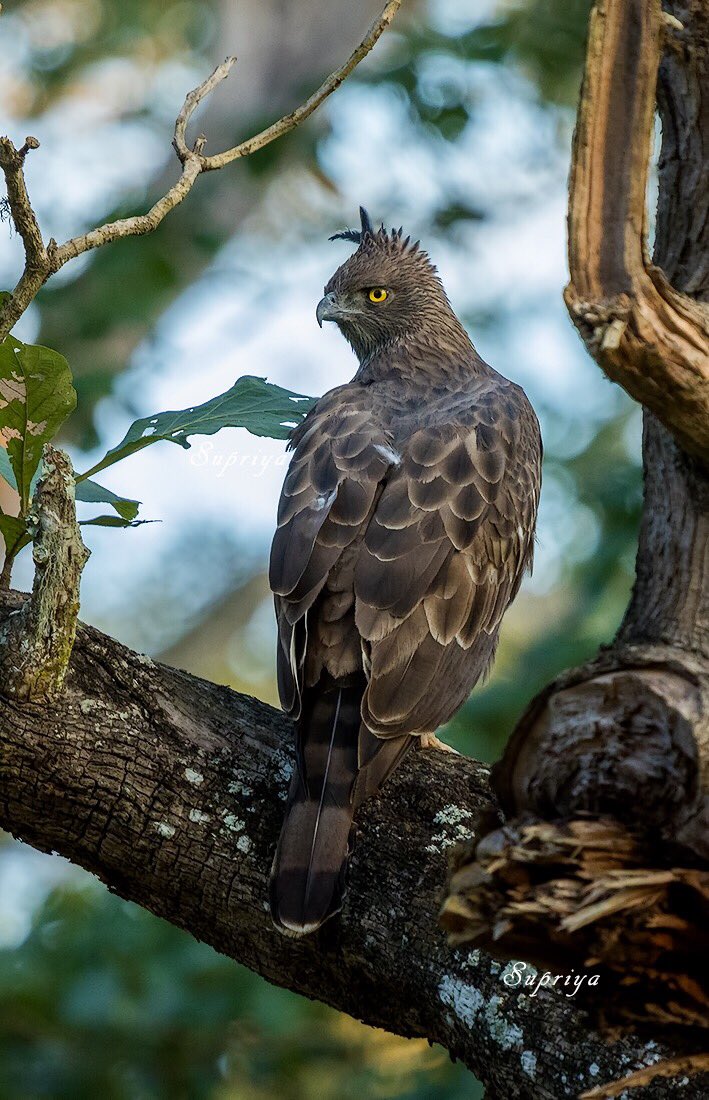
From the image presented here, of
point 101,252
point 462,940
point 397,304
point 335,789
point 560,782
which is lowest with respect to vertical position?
point 462,940

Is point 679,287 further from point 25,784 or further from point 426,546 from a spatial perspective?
point 25,784

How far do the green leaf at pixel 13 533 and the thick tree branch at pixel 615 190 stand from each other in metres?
1.70

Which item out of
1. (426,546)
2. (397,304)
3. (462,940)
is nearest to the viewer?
(462,940)

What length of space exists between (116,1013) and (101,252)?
4.34m

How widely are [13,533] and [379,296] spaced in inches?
108

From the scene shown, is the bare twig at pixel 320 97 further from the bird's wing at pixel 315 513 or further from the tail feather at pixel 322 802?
the tail feather at pixel 322 802

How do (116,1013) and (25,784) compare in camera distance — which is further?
(116,1013)

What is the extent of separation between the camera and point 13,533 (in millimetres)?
3215

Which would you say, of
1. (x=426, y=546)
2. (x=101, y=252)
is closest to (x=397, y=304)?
(x=426, y=546)

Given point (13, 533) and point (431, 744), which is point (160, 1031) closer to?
point (431, 744)

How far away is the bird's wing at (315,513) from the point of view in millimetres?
3703

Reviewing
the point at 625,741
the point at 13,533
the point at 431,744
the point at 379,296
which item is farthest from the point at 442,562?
the point at 379,296

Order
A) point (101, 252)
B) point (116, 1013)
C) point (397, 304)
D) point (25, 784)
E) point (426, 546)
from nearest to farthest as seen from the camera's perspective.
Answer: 1. point (25, 784)
2. point (426, 546)
3. point (116, 1013)
4. point (397, 304)
5. point (101, 252)

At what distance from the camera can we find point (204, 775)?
3.19 meters
